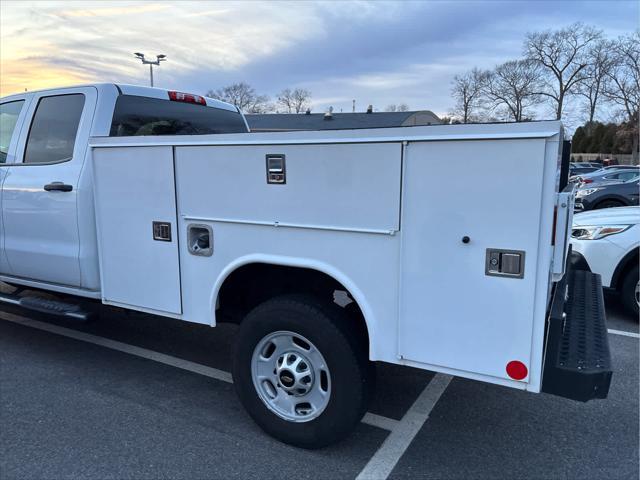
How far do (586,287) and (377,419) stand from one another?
6.08ft

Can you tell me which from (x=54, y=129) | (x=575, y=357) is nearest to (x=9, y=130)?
(x=54, y=129)

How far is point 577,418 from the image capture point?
3.46m

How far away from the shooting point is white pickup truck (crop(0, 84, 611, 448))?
2.35 meters

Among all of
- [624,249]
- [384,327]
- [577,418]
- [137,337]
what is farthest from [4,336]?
[624,249]

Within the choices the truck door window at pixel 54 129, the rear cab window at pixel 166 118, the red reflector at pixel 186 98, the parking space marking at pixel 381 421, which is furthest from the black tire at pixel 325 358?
the red reflector at pixel 186 98

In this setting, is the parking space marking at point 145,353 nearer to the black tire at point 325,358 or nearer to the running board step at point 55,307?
the black tire at point 325,358

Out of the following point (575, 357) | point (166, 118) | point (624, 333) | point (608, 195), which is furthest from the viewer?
point (608, 195)

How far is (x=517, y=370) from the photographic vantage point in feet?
7.91

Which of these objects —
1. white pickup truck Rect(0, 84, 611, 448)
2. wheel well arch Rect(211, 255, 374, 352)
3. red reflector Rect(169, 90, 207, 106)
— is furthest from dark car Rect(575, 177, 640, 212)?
wheel well arch Rect(211, 255, 374, 352)

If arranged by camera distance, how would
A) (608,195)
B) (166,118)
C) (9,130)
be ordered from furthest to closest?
A: (608,195) → (9,130) → (166,118)

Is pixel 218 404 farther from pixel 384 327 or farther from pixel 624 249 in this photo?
pixel 624 249

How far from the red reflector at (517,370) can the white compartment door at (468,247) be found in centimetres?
2

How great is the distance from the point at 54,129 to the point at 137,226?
1361mm

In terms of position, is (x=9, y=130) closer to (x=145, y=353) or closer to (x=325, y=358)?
(x=145, y=353)
